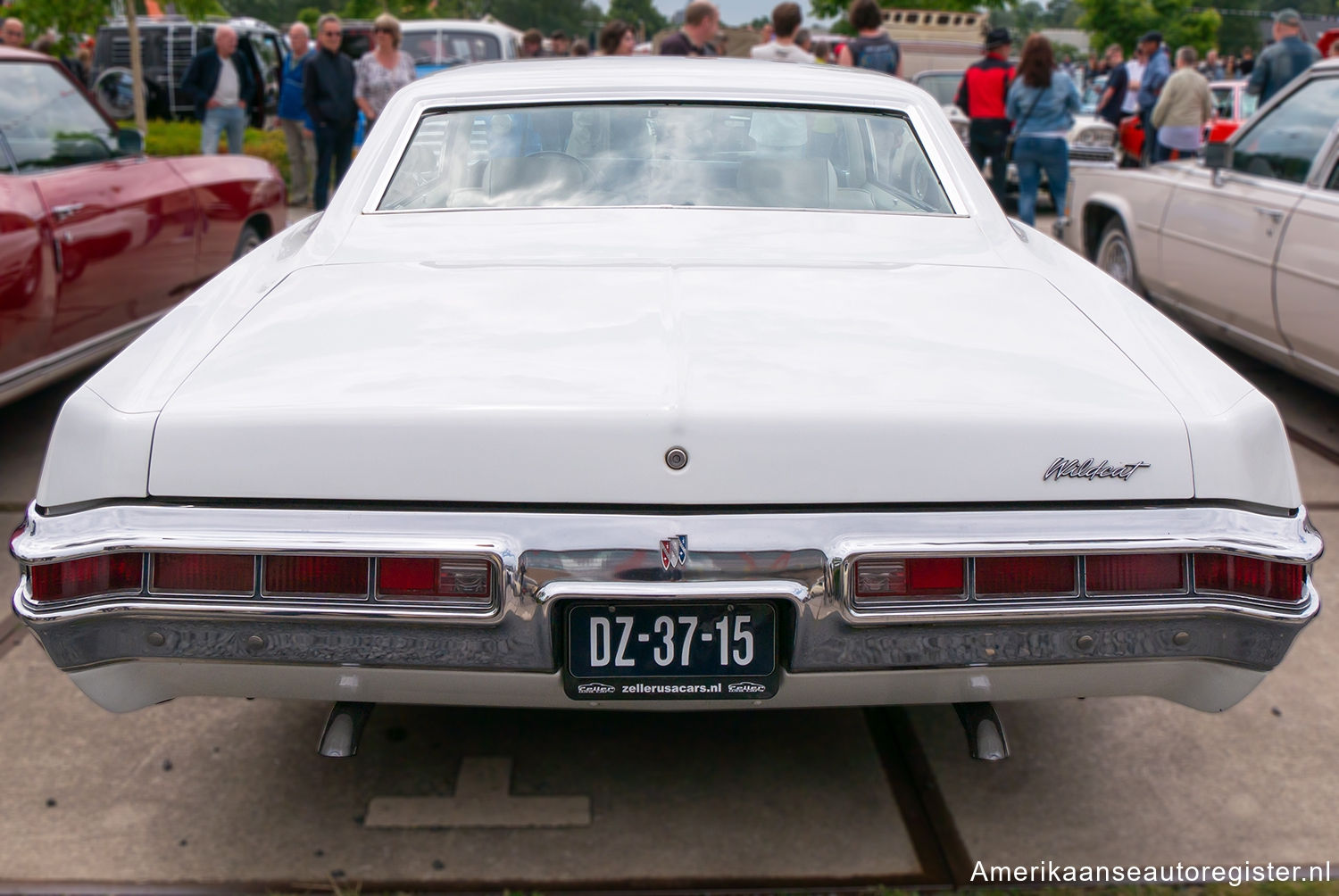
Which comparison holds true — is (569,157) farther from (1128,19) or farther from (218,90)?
(1128,19)

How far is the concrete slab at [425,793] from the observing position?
2.37 m

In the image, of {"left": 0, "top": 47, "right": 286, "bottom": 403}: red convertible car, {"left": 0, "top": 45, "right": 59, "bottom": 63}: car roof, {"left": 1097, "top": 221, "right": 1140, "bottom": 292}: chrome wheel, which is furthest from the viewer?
{"left": 1097, "top": 221, "right": 1140, "bottom": 292}: chrome wheel

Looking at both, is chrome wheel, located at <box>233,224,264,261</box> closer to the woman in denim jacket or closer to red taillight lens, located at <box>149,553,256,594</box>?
red taillight lens, located at <box>149,553,256,594</box>

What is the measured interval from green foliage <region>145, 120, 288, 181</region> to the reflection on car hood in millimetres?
10593

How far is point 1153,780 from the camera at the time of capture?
8.84 feet

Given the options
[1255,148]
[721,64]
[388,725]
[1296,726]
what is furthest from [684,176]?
[1255,148]

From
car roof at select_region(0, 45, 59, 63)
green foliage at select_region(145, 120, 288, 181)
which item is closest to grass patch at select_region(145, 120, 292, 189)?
green foliage at select_region(145, 120, 288, 181)

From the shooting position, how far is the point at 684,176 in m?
3.14

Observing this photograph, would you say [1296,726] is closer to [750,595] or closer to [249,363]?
[750,595]

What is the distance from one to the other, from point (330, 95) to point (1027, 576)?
8.81 metres

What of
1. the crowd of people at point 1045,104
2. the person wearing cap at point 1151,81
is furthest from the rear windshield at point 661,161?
the person wearing cap at point 1151,81

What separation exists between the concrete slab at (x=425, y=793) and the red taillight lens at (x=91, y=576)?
66cm

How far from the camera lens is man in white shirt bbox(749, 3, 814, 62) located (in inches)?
332

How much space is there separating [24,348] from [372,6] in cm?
4606
